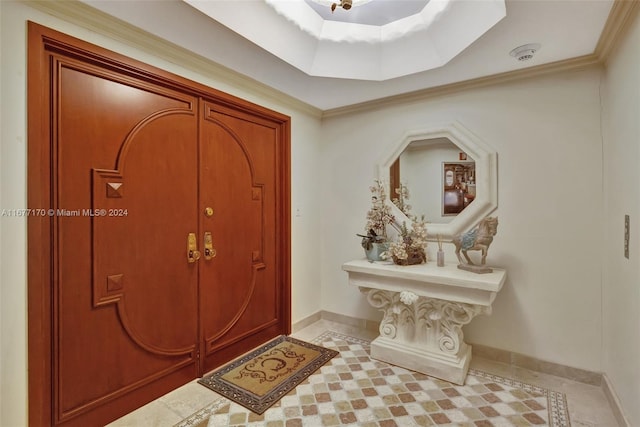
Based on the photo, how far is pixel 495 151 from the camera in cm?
247

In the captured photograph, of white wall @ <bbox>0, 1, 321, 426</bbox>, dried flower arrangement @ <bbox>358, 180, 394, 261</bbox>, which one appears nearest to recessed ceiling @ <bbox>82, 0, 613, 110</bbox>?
white wall @ <bbox>0, 1, 321, 426</bbox>

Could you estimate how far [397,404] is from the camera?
1949mm

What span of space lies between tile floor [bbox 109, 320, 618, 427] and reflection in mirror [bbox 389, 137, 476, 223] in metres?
1.26

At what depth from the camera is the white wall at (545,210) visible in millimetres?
2160

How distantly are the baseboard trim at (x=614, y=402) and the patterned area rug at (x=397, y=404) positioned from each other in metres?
0.24

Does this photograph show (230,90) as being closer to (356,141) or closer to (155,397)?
(356,141)

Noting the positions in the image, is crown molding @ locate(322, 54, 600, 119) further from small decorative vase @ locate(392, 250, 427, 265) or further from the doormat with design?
the doormat with design

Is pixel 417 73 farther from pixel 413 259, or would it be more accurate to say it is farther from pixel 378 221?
pixel 413 259

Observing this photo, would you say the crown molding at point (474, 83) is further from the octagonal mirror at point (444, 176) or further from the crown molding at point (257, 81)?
the octagonal mirror at point (444, 176)

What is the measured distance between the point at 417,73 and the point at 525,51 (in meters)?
0.70

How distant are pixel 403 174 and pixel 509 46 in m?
1.26

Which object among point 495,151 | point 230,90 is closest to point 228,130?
point 230,90

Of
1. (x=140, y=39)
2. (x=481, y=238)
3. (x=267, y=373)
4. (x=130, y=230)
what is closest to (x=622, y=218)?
(x=481, y=238)

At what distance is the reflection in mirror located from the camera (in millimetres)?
2594
